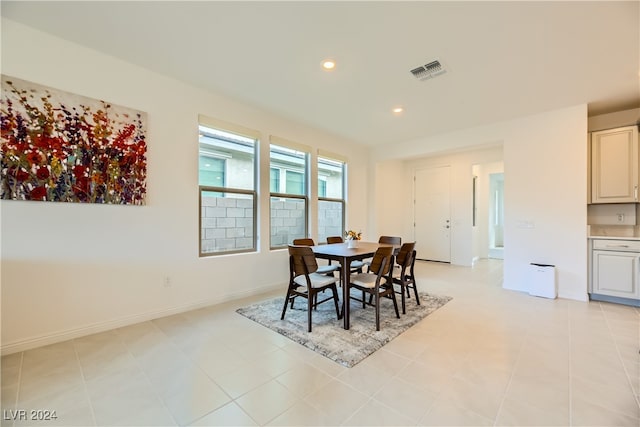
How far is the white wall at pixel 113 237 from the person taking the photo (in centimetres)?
219

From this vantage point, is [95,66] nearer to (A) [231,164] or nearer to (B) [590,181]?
(A) [231,164]

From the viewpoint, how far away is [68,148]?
2.37m

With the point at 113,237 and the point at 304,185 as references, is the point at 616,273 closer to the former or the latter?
the point at 304,185

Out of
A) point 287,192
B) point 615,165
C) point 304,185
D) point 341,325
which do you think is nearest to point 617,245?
point 615,165

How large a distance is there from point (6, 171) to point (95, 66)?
121 cm

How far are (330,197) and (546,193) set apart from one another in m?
3.40

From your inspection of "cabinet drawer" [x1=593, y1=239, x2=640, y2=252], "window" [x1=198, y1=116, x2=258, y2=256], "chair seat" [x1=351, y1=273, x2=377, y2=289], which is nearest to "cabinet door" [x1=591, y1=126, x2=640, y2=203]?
"cabinet drawer" [x1=593, y1=239, x2=640, y2=252]

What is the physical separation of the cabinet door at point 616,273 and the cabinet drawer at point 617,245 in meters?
0.05

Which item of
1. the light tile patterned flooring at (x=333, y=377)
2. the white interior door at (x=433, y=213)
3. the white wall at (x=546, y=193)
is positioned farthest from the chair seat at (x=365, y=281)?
the white interior door at (x=433, y=213)

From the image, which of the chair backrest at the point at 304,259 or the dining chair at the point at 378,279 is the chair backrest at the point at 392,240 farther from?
the chair backrest at the point at 304,259

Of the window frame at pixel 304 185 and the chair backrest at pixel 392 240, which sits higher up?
the window frame at pixel 304 185

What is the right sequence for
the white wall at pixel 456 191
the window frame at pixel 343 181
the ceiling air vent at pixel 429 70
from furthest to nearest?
1. the white wall at pixel 456 191
2. the window frame at pixel 343 181
3. the ceiling air vent at pixel 429 70

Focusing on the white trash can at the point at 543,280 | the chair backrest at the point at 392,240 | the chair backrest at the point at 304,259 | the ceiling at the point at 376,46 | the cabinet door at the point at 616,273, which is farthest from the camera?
the chair backrest at the point at 392,240

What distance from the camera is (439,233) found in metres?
6.32
